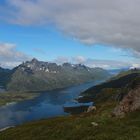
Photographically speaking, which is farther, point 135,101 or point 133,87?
point 133,87

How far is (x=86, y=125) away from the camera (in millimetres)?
51781

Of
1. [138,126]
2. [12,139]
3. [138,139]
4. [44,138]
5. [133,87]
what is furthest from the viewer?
[133,87]

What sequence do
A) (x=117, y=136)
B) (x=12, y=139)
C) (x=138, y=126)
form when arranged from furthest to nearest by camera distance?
(x=12, y=139) < (x=138, y=126) < (x=117, y=136)

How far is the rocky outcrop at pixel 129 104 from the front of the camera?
61.7 m

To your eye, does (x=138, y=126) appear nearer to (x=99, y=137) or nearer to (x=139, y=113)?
(x=99, y=137)

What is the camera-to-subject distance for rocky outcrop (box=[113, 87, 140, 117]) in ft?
202

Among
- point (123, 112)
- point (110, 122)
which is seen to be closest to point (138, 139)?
point (110, 122)

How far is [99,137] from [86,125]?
1319cm

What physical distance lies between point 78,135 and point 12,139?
23.7 m

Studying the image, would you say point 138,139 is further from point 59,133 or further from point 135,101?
→ point 135,101

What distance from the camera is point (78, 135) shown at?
43.6 m

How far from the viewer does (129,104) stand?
65.8 metres

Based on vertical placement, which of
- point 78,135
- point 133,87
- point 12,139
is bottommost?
point 12,139

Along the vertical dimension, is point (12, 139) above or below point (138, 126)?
below
